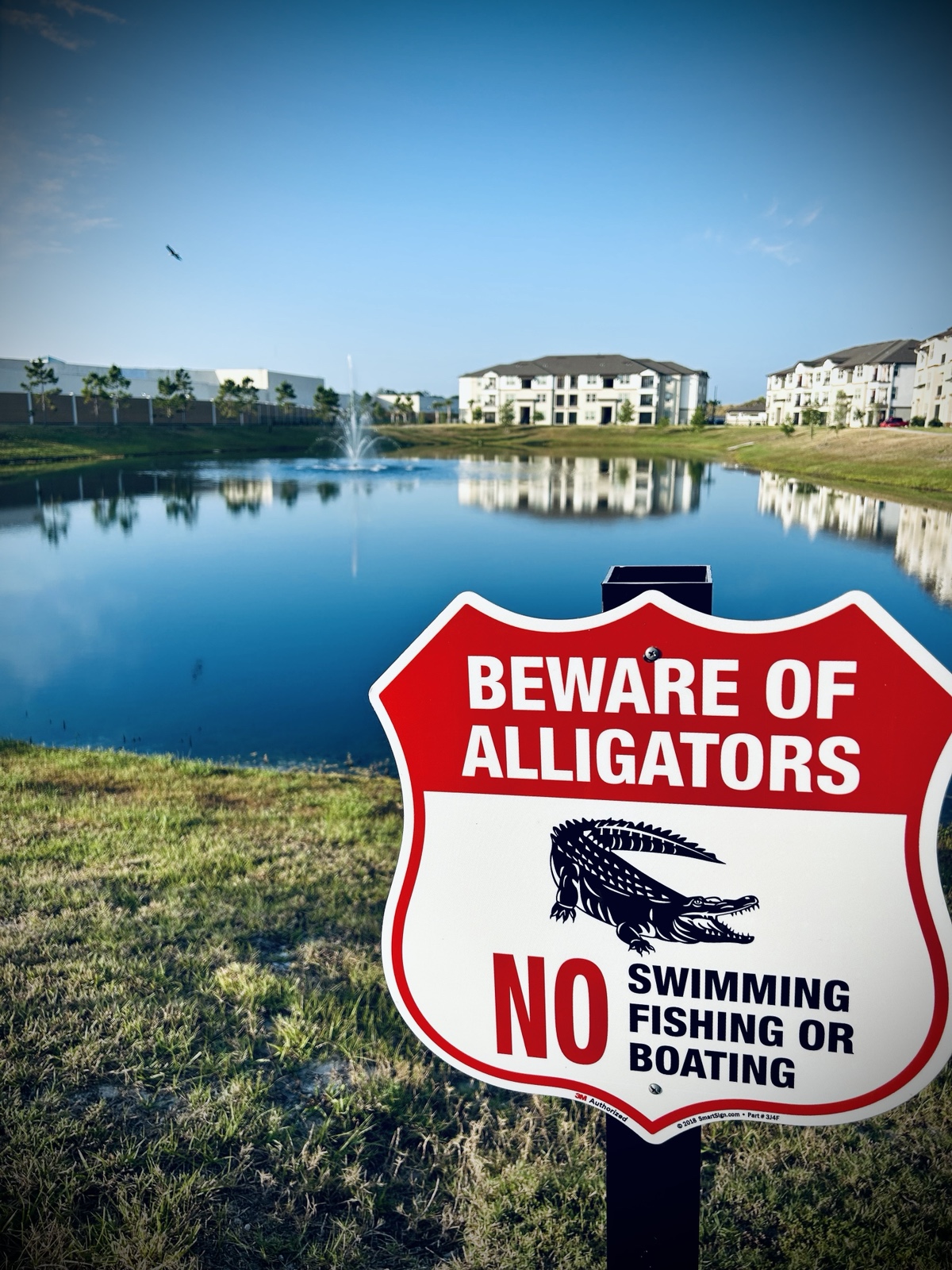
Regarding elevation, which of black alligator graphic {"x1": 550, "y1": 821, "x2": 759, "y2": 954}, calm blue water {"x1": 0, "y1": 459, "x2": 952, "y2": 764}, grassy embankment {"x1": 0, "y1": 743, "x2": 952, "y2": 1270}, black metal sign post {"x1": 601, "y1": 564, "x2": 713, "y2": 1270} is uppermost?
black alligator graphic {"x1": 550, "y1": 821, "x2": 759, "y2": 954}

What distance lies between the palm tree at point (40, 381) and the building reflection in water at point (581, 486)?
1481 inches

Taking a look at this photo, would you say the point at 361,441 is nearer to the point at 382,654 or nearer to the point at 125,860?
the point at 382,654

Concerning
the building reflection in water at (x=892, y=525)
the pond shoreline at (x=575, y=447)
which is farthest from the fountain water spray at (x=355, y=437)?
the building reflection in water at (x=892, y=525)

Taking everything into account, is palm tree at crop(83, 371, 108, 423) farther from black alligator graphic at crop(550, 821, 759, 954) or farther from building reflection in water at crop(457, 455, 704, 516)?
black alligator graphic at crop(550, 821, 759, 954)

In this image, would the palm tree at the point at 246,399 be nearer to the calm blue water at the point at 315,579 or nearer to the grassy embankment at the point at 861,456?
the calm blue water at the point at 315,579

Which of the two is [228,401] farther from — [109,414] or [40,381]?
[40,381]

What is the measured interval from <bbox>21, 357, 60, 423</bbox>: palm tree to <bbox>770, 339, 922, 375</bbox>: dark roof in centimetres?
7441

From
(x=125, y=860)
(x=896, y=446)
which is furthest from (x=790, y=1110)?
(x=896, y=446)

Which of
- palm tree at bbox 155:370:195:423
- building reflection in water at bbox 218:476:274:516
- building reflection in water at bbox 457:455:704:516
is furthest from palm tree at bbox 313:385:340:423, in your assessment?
building reflection in water at bbox 218:476:274:516

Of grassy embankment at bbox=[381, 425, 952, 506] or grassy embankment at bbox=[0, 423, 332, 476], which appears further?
grassy embankment at bbox=[0, 423, 332, 476]

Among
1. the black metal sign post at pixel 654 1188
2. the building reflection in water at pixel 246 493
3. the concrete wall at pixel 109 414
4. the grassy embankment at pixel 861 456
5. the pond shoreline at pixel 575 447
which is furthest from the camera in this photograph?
the concrete wall at pixel 109 414

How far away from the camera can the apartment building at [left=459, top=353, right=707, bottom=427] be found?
84.5m

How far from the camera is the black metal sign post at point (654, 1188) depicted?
1.75m

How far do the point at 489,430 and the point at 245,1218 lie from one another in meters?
89.6
